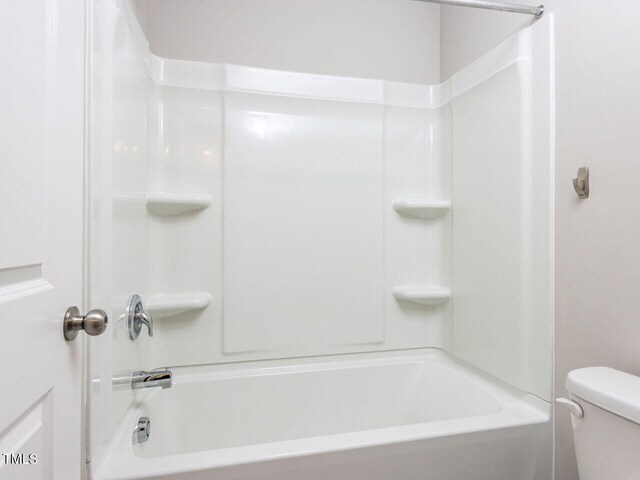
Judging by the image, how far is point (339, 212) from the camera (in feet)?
5.87

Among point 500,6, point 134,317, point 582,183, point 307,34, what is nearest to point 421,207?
point 582,183

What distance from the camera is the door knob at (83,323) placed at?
70 cm

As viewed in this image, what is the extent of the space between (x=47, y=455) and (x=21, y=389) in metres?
0.18

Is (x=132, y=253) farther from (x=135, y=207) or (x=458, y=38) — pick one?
(x=458, y=38)

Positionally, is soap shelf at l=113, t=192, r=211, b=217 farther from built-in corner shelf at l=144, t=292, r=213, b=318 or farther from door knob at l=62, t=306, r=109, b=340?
door knob at l=62, t=306, r=109, b=340

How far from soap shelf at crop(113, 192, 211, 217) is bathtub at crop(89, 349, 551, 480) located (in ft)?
2.22

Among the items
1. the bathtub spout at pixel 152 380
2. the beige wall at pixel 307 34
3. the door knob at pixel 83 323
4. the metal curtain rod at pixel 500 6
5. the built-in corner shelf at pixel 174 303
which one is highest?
the beige wall at pixel 307 34

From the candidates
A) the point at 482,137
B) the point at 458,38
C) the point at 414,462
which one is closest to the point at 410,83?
the point at 458,38

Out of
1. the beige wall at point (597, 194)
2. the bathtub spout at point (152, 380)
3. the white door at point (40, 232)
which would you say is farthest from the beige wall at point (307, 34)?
the bathtub spout at point (152, 380)

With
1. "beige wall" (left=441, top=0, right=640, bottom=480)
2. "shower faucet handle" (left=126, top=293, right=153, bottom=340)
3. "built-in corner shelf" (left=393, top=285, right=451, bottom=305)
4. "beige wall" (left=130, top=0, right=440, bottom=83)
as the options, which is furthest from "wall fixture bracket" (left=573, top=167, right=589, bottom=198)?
"shower faucet handle" (left=126, top=293, right=153, bottom=340)

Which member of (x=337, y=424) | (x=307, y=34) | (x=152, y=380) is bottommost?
(x=337, y=424)

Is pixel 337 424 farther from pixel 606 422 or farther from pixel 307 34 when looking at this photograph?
pixel 307 34

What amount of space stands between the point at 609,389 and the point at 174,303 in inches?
56.4

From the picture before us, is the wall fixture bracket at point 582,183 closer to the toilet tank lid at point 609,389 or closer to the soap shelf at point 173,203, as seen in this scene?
the toilet tank lid at point 609,389
